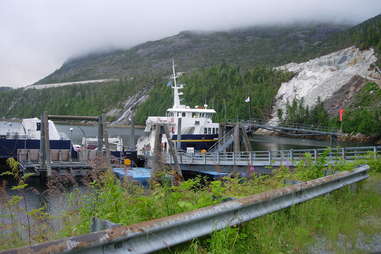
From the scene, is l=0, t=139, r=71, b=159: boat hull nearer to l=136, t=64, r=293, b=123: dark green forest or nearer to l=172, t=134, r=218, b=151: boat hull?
l=172, t=134, r=218, b=151: boat hull

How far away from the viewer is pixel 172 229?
302 cm

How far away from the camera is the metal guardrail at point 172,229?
7.93 feet

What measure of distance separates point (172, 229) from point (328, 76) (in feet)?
327

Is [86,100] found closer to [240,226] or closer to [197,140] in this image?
[197,140]

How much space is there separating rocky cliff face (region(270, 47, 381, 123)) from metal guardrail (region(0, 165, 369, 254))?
82765mm

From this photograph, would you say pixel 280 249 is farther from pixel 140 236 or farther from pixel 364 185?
pixel 364 185

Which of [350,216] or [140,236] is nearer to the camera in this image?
[140,236]

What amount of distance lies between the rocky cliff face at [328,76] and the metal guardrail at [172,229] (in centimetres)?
8277

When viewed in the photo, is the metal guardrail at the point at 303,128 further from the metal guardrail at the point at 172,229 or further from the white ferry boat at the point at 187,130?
the metal guardrail at the point at 172,229

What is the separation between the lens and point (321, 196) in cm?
541

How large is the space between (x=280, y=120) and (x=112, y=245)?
89150 millimetres

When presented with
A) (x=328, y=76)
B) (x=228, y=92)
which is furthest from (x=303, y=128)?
(x=228, y=92)

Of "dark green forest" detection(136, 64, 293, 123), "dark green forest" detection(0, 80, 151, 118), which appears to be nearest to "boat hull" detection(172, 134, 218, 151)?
"dark green forest" detection(136, 64, 293, 123)

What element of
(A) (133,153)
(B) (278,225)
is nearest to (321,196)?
(B) (278,225)
